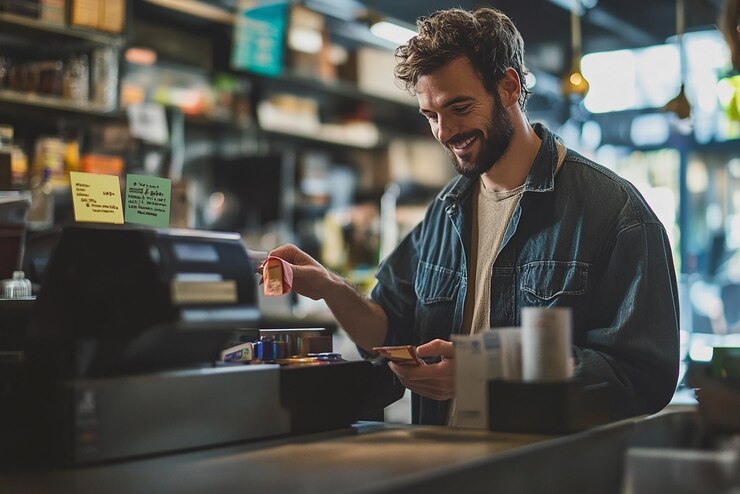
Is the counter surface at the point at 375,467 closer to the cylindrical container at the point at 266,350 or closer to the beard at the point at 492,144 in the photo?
the cylindrical container at the point at 266,350

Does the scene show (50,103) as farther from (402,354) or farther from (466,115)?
(402,354)

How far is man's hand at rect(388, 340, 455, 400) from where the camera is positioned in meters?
1.84

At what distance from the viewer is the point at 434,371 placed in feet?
6.13

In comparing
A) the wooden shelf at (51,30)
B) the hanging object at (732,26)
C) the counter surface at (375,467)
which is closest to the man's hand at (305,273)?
the counter surface at (375,467)

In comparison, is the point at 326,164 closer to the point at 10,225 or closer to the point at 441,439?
the point at 10,225

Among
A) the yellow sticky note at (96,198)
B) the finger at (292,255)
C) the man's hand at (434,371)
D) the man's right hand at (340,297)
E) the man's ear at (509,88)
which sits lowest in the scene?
the man's hand at (434,371)

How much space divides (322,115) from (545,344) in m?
5.84

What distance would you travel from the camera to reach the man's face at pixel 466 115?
2.28 metres

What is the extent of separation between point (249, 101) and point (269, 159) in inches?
21.2

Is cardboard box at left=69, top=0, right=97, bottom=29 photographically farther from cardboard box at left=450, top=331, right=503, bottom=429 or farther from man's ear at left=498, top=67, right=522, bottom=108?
cardboard box at left=450, top=331, right=503, bottom=429

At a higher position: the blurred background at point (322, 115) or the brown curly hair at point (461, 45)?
the blurred background at point (322, 115)

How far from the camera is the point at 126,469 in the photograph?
1384mm

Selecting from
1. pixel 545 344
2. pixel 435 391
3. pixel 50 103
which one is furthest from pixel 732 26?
pixel 50 103

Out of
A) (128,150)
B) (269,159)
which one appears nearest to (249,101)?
(269,159)
